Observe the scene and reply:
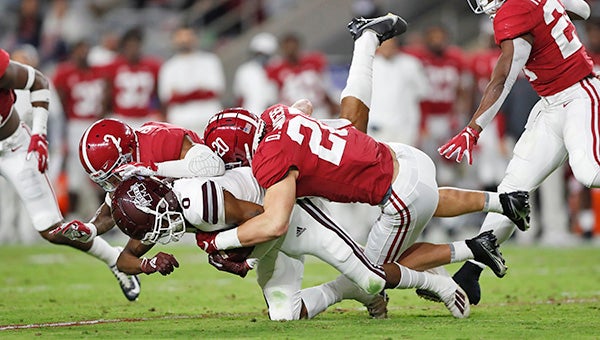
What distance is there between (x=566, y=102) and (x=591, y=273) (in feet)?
8.00

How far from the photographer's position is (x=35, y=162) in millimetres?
6578

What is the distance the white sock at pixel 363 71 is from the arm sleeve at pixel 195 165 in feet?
2.81

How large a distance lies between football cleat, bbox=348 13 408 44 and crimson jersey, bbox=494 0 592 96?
1.74 ft

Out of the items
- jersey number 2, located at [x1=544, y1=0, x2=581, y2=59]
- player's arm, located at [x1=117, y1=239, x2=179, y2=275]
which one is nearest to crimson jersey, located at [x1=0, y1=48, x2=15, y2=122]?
player's arm, located at [x1=117, y1=239, x2=179, y2=275]

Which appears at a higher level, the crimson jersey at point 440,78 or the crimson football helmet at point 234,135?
the crimson football helmet at point 234,135

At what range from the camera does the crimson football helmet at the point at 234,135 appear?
5.30 metres

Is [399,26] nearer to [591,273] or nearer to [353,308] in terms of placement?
[353,308]

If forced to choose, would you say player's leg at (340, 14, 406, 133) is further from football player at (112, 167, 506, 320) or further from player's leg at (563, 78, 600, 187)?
player's leg at (563, 78, 600, 187)

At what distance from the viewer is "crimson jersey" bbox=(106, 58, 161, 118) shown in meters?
11.4

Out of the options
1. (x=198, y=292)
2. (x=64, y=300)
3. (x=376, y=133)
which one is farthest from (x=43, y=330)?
(x=376, y=133)

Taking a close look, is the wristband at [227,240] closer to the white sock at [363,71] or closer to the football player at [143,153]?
the football player at [143,153]

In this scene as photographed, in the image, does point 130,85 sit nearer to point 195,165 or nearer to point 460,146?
point 195,165

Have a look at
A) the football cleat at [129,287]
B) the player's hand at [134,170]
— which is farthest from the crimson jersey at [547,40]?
the football cleat at [129,287]

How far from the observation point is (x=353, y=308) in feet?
20.3
